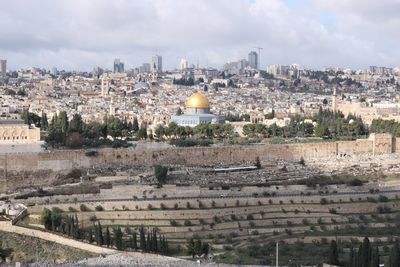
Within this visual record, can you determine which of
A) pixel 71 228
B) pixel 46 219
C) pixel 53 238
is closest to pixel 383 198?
pixel 71 228

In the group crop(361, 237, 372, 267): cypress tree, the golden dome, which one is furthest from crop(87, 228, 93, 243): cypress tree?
the golden dome

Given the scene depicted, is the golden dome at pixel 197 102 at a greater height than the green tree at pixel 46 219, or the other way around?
the golden dome at pixel 197 102

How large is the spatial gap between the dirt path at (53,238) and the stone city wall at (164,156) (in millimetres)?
12080

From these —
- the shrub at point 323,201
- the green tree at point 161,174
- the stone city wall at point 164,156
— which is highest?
the stone city wall at point 164,156

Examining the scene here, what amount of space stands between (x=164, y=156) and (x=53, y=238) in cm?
2021

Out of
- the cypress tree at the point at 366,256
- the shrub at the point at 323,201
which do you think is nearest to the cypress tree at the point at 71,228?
the cypress tree at the point at 366,256

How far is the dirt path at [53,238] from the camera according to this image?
3094 cm

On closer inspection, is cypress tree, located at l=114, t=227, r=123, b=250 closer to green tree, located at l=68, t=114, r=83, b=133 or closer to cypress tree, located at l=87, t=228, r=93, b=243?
cypress tree, located at l=87, t=228, r=93, b=243

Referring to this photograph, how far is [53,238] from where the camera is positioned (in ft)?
106

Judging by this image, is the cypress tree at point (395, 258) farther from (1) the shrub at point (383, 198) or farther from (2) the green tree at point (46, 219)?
(1) the shrub at point (383, 198)

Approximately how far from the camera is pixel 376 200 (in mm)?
42281

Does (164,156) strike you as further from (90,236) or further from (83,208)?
(90,236)

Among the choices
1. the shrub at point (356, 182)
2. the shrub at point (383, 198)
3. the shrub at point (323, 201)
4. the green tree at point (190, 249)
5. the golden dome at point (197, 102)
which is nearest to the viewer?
the green tree at point (190, 249)

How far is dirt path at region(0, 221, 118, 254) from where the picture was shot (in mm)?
30938
